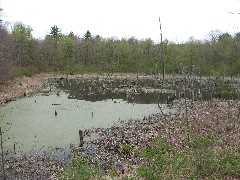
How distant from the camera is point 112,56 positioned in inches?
3762

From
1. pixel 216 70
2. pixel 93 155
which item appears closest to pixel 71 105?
pixel 93 155

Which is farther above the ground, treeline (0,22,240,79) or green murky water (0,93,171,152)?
treeline (0,22,240,79)

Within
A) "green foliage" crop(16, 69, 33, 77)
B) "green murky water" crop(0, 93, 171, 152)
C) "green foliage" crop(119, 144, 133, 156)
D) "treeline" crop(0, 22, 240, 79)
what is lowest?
"green foliage" crop(119, 144, 133, 156)

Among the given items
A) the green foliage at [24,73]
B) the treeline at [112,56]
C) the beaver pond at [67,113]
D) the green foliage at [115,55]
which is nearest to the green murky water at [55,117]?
the beaver pond at [67,113]

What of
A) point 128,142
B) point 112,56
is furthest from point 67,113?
point 112,56

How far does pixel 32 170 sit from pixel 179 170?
7845 millimetres

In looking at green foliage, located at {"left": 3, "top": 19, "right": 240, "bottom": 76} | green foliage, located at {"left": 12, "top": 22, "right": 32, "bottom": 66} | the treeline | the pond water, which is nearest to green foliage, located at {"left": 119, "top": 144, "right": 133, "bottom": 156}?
the pond water

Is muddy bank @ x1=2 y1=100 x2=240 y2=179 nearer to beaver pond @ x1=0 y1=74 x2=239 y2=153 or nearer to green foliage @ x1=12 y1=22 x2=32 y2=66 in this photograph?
beaver pond @ x1=0 y1=74 x2=239 y2=153

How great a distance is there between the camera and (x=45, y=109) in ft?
111

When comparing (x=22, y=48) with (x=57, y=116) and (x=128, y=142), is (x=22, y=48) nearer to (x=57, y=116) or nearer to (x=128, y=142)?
(x=57, y=116)

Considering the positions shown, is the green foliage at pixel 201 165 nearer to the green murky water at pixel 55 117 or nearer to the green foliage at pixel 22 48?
the green murky water at pixel 55 117

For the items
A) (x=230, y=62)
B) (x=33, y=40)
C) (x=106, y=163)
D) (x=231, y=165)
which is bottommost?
(x=106, y=163)

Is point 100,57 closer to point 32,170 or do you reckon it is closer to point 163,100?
point 163,100

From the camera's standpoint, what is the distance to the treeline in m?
79.6
